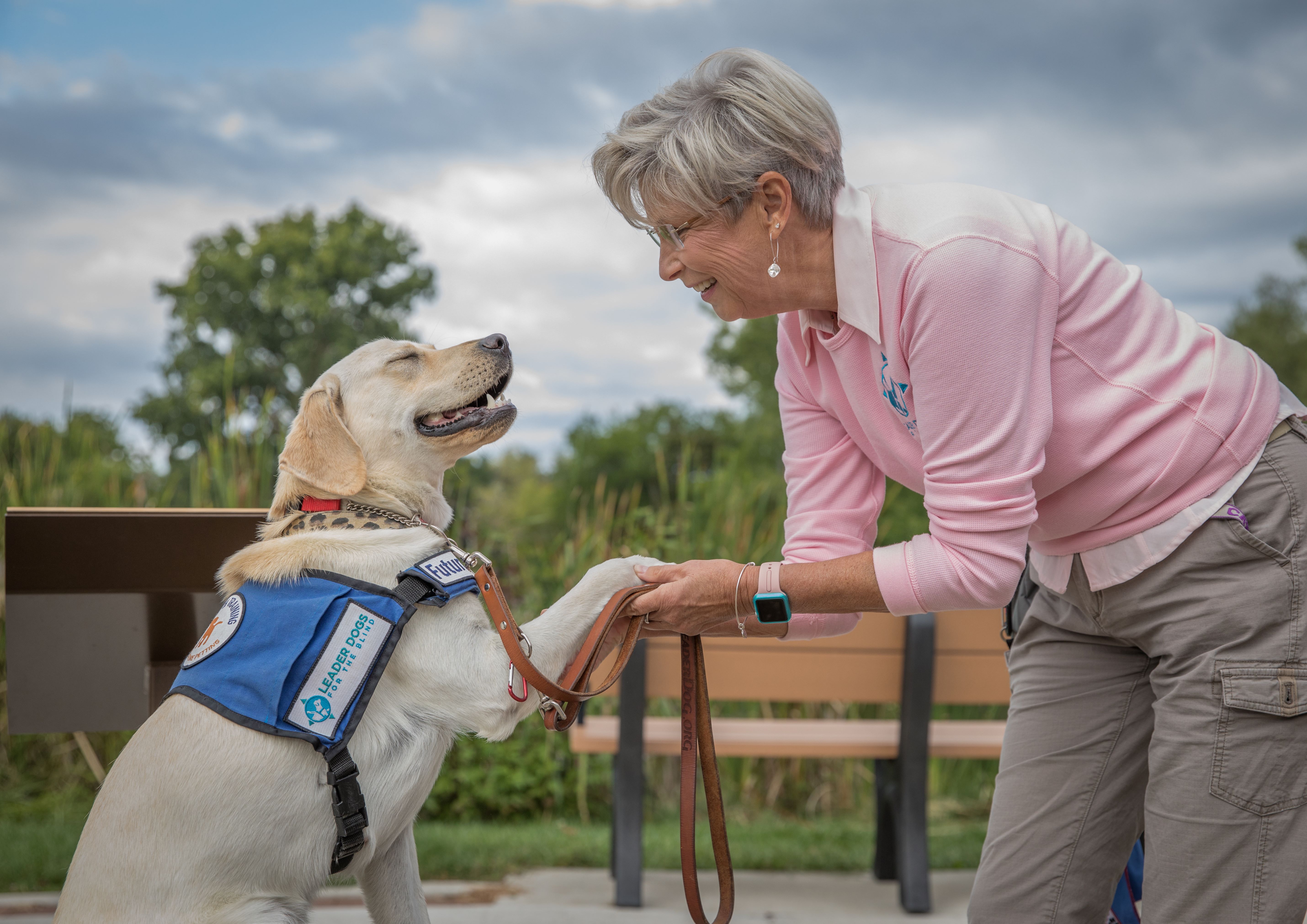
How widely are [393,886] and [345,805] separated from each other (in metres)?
0.36

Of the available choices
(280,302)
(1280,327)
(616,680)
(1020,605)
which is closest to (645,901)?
(616,680)

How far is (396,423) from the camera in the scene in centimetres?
246

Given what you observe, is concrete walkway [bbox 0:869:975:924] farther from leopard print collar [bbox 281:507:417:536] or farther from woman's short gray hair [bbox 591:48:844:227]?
woman's short gray hair [bbox 591:48:844:227]

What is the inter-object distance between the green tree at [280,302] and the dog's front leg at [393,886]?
1376 centimetres

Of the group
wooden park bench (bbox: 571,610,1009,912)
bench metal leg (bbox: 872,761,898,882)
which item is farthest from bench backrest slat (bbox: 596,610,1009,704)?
bench metal leg (bbox: 872,761,898,882)

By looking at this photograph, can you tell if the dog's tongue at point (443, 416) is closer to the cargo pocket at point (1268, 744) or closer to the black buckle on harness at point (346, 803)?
the black buckle on harness at point (346, 803)

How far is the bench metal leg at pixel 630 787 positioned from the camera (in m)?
3.64

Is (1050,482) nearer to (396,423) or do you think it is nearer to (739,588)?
(739,588)

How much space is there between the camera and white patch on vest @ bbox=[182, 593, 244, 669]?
193 cm

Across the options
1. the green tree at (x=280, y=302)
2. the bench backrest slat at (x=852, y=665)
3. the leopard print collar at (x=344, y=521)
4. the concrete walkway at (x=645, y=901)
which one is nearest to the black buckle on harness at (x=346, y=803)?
the leopard print collar at (x=344, y=521)

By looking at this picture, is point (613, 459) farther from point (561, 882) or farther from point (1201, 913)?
point (1201, 913)

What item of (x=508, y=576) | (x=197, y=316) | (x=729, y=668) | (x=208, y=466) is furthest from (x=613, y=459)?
(x=197, y=316)

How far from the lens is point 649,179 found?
1871 mm

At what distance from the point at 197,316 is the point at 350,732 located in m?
17.1
